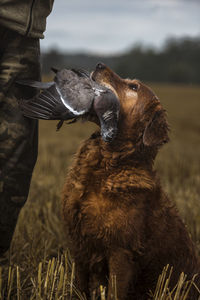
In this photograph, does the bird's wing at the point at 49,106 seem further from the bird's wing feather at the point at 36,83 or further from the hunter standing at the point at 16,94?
the hunter standing at the point at 16,94

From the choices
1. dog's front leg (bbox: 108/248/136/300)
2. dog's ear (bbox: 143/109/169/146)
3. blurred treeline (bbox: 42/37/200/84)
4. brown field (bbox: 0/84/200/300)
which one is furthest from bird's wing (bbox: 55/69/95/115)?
blurred treeline (bbox: 42/37/200/84)

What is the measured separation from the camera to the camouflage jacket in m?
2.37

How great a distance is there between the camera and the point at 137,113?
282 centimetres

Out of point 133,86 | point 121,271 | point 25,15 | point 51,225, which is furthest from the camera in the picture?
point 51,225

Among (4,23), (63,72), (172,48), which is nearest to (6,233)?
(63,72)

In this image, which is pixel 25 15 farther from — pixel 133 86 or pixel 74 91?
pixel 133 86

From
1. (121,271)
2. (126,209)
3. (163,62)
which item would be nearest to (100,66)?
(126,209)

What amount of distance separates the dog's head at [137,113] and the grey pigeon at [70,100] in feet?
0.91

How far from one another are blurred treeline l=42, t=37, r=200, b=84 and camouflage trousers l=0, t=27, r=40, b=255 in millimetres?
41445

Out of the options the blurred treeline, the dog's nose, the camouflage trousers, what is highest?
the dog's nose

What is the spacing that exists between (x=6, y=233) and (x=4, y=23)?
144 centimetres

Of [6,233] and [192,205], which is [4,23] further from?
[192,205]

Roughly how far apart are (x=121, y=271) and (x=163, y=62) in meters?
59.1

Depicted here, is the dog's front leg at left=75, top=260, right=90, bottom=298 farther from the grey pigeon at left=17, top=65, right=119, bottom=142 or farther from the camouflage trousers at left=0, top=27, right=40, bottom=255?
the grey pigeon at left=17, top=65, right=119, bottom=142
